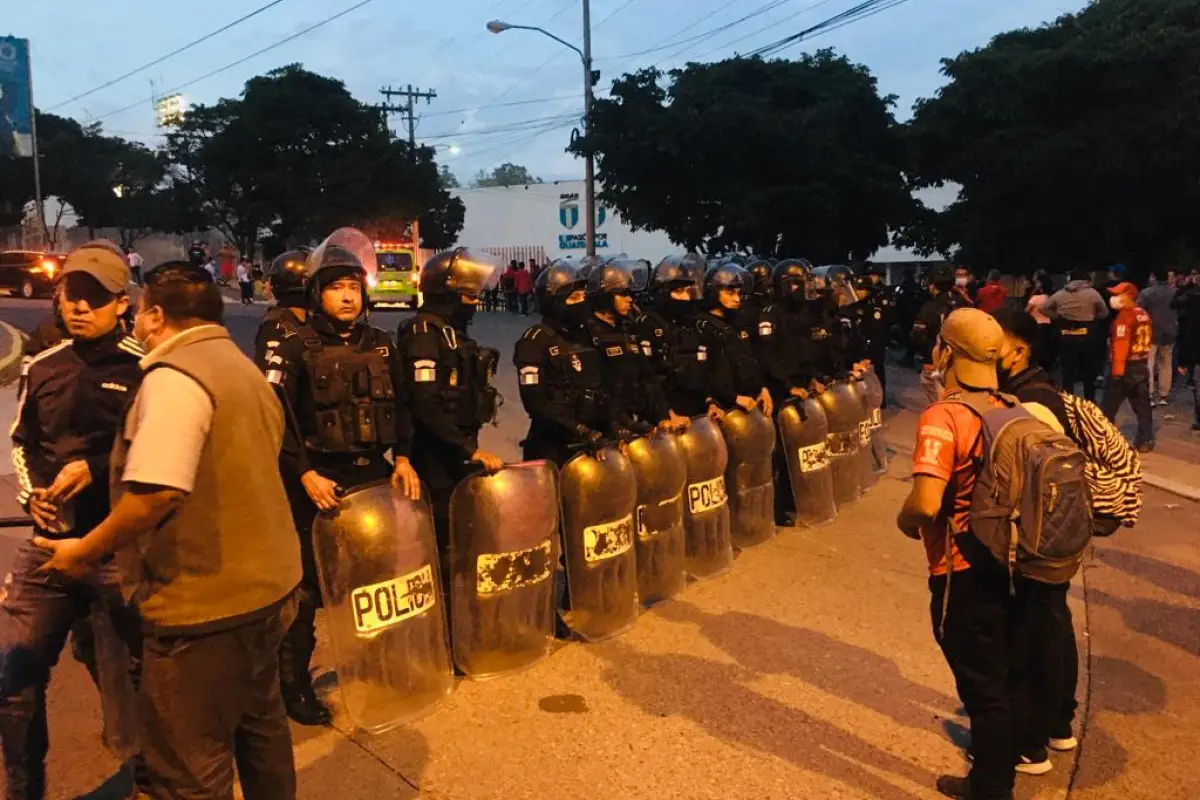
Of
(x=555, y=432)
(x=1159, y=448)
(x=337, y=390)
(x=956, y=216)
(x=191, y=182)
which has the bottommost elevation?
(x=1159, y=448)

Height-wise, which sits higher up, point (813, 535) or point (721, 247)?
point (721, 247)

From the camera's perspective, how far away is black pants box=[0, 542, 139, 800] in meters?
3.30

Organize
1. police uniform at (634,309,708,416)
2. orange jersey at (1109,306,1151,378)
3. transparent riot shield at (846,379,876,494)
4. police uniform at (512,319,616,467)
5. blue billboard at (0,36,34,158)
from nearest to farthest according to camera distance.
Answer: police uniform at (512,319,616,467), police uniform at (634,309,708,416), transparent riot shield at (846,379,876,494), orange jersey at (1109,306,1151,378), blue billboard at (0,36,34,158)

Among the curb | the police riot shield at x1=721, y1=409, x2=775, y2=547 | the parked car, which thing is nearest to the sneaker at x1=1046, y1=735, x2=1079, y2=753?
the police riot shield at x1=721, y1=409, x2=775, y2=547

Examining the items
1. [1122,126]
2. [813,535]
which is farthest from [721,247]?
[813,535]

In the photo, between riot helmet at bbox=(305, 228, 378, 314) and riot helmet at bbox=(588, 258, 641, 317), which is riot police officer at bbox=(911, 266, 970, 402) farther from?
riot helmet at bbox=(305, 228, 378, 314)

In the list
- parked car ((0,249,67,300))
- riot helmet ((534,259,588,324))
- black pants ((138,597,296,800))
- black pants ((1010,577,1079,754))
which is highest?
parked car ((0,249,67,300))

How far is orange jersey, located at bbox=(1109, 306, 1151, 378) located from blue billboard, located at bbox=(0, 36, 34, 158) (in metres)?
41.3

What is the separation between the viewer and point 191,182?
151ft

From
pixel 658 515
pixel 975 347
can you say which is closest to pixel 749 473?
pixel 658 515

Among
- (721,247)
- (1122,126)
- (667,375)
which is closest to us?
(667,375)

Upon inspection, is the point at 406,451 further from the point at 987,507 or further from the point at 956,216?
the point at 956,216

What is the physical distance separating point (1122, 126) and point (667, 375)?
51.7 ft

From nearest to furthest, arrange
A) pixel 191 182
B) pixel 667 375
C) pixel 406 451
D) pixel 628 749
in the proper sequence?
pixel 628 749 → pixel 406 451 → pixel 667 375 → pixel 191 182
